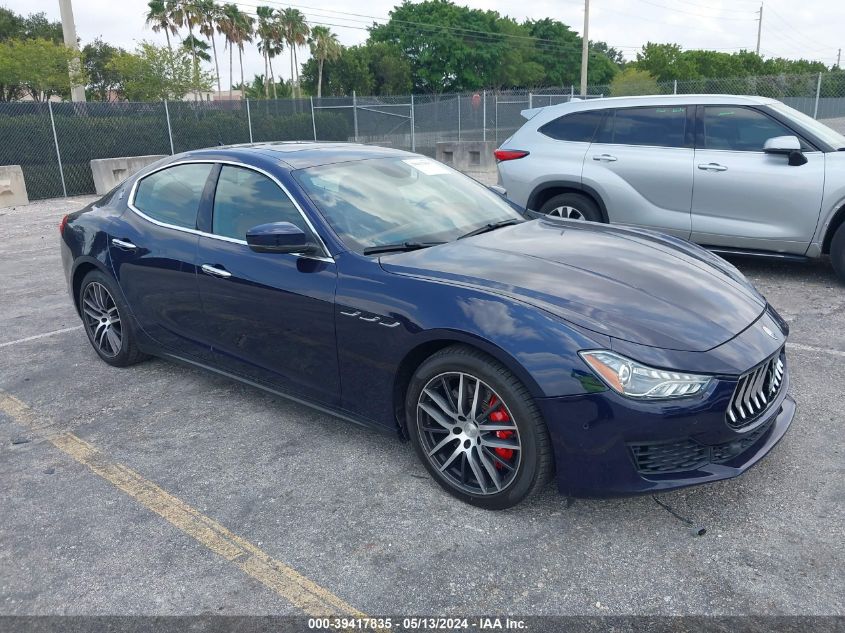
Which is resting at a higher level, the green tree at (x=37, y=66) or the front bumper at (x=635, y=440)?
the green tree at (x=37, y=66)

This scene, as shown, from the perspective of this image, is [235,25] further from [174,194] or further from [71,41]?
[174,194]

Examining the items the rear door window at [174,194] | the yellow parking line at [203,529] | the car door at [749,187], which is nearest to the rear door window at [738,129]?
the car door at [749,187]

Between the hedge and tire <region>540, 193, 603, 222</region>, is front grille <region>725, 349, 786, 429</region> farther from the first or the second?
the hedge

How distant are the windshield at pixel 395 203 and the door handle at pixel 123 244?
1.42 m

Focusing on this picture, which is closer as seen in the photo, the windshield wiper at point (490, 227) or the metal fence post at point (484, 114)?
the windshield wiper at point (490, 227)

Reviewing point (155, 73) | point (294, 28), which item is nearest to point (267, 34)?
point (294, 28)

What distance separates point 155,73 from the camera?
32781 mm

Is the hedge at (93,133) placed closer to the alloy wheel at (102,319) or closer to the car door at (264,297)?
the alloy wheel at (102,319)

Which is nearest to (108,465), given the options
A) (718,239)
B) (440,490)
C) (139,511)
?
(139,511)

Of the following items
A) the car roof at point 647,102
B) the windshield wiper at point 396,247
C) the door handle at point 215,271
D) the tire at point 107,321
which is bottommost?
the tire at point 107,321

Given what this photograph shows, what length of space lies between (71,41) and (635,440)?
29053mm

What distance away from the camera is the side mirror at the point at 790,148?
20.2ft

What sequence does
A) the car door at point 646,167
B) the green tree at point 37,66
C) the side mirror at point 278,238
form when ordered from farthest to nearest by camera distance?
the green tree at point 37,66 < the car door at point 646,167 < the side mirror at point 278,238

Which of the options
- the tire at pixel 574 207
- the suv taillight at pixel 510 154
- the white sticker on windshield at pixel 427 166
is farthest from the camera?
the suv taillight at pixel 510 154
